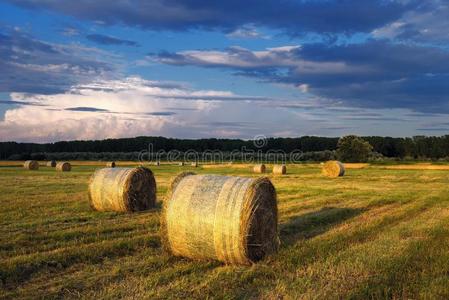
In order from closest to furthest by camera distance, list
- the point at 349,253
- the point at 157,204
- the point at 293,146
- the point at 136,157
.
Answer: the point at 349,253, the point at 157,204, the point at 136,157, the point at 293,146

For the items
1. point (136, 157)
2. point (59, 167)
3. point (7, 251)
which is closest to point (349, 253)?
point (7, 251)

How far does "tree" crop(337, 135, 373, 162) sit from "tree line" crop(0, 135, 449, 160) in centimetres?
1646

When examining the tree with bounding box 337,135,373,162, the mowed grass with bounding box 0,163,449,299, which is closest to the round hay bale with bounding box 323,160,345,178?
the mowed grass with bounding box 0,163,449,299

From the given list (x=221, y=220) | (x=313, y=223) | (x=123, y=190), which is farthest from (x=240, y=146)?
(x=221, y=220)

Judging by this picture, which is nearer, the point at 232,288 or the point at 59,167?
the point at 232,288

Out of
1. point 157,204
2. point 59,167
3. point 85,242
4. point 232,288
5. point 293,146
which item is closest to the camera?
point 232,288

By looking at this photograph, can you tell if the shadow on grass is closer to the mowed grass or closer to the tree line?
the mowed grass

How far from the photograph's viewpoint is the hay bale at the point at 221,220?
28.3 ft

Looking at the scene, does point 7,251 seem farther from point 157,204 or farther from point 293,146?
point 293,146

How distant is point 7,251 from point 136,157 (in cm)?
8554

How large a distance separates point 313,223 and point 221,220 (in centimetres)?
485

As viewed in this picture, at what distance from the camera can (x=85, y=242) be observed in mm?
10281

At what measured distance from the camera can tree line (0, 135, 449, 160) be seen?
100 meters

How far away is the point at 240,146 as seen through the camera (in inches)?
4102
